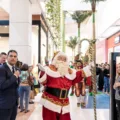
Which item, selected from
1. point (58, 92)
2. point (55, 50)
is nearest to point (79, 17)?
point (55, 50)

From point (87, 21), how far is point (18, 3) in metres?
14.9

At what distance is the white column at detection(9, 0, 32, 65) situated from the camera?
25.0ft

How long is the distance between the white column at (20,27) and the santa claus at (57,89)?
377cm

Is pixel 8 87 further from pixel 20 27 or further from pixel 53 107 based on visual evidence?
pixel 20 27

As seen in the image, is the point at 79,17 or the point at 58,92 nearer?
the point at 58,92

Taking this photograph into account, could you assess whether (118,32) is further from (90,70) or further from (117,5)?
(90,70)

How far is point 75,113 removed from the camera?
6832mm

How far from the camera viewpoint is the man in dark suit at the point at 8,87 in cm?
320

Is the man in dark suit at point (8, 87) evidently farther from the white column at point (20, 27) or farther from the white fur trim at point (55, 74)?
the white column at point (20, 27)

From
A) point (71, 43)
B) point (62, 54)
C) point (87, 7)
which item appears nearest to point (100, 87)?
point (87, 7)

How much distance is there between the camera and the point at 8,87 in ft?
10.8

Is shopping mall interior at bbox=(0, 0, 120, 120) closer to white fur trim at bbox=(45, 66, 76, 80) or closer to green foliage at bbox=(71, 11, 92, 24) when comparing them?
white fur trim at bbox=(45, 66, 76, 80)

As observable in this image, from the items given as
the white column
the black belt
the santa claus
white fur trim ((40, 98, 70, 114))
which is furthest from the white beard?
the white column

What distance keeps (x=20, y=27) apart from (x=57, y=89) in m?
4.21
